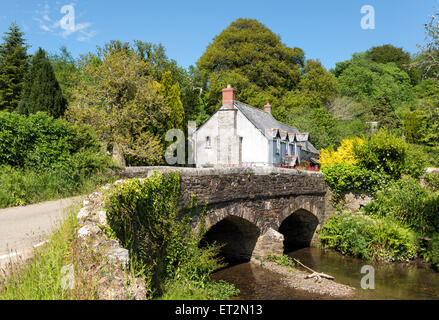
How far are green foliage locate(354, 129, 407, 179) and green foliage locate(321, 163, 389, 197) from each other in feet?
1.34

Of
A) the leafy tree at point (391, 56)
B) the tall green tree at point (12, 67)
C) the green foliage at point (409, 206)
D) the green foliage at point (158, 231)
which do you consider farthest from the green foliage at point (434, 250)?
the leafy tree at point (391, 56)

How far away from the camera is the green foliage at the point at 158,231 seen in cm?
569

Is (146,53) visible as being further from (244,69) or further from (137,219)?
(137,219)

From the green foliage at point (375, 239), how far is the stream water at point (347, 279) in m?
0.47

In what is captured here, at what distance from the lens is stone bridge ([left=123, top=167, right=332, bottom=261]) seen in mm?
9258

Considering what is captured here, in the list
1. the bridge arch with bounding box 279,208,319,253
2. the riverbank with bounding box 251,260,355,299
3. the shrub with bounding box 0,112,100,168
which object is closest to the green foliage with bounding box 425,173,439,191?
the bridge arch with bounding box 279,208,319,253

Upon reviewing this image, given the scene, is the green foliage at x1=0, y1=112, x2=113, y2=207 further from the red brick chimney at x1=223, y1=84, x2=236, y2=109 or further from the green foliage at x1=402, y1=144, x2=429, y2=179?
the green foliage at x1=402, y1=144, x2=429, y2=179

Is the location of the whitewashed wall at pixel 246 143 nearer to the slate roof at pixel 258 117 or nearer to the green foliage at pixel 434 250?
the slate roof at pixel 258 117

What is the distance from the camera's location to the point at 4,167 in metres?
10.2

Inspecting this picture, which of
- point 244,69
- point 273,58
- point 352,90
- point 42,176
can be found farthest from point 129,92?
point 352,90

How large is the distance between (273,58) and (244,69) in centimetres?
363

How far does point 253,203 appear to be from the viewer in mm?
11383

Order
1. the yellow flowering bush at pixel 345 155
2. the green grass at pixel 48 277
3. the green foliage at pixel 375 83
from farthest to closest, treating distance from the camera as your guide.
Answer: the green foliage at pixel 375 83, the yellow flowering bush at pixel 345 155, the green grass at pixel 48 277

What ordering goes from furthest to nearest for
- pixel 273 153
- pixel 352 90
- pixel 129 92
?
pixel 352 90 → pixel 273 153 → pixel 129 92
